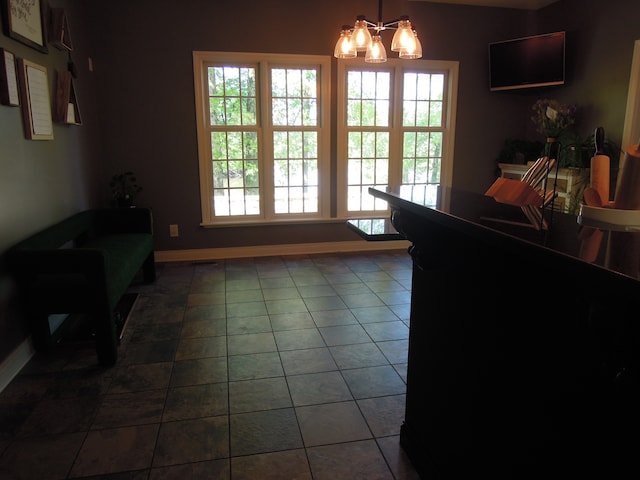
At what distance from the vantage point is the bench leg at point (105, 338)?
2.47 metres

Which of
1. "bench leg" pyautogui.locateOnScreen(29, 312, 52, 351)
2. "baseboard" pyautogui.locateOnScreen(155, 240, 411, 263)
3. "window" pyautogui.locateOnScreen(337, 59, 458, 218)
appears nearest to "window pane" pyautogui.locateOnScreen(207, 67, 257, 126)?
"window" pyautogui.locateOnScreen(337, 59, 458, 218)

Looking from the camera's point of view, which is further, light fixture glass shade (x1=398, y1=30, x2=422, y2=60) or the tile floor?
light fixture glass shade (x1=398, y1=30, x2=422, y2=60)

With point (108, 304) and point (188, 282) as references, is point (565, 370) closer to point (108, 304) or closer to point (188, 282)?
point (108, 304)

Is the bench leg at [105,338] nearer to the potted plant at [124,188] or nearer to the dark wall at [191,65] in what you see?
the dark wall at [191,65]

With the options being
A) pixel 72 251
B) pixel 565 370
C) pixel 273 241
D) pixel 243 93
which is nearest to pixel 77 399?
pixel 72 251

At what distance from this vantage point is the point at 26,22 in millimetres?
2709

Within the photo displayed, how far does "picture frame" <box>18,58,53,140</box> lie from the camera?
2.66 m

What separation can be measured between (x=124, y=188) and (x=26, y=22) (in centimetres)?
185

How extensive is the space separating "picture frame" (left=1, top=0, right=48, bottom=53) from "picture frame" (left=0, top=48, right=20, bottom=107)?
151mm

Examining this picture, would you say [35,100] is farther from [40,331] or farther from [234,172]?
[234,172]

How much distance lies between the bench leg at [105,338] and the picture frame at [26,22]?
1696 millimetres

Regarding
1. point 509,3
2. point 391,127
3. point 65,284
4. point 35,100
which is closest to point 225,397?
point 65,284

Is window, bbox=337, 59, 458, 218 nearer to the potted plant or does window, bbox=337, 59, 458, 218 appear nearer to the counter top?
the potted plant

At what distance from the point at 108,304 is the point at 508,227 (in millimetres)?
2196
